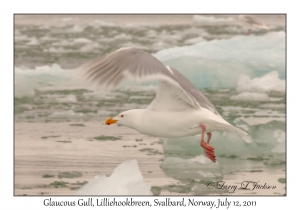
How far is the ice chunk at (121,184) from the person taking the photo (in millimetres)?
4656

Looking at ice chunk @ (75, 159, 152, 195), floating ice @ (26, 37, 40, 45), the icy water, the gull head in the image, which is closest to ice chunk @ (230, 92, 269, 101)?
the icy water

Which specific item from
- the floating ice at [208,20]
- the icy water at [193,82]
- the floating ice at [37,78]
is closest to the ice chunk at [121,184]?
the icy water at [193,82]

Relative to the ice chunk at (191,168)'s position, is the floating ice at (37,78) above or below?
above

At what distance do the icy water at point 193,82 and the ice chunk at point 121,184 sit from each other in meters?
0.20

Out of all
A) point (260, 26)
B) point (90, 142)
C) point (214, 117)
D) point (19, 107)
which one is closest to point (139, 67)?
point (214, 117)

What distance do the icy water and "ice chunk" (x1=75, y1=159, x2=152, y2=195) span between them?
0.66 feet

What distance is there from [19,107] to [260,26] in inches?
124

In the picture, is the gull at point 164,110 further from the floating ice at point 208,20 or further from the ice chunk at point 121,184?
the floating ice at point 208,20

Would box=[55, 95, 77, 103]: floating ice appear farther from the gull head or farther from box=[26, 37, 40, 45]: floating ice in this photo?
the gull head

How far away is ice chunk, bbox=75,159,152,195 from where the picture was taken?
15.3 ft

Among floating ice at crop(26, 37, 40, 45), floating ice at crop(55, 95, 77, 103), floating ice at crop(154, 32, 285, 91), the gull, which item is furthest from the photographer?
floating ice at crop(26, 37, 40, 45)

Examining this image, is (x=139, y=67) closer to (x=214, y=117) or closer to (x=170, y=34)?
(x=214, y=117)

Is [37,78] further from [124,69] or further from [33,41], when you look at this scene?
[124,69]

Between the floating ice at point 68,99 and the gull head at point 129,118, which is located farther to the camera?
the floating ice at point 68,99
